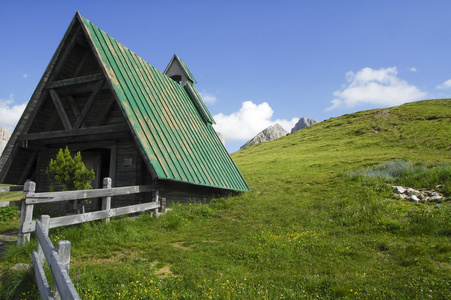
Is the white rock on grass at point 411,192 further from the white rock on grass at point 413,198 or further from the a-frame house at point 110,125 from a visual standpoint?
the a-frame house at point 110,125

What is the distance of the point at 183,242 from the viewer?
916 centimetres

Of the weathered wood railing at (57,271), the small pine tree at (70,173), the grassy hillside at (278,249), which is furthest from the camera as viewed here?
the small pine tree at (70,173)

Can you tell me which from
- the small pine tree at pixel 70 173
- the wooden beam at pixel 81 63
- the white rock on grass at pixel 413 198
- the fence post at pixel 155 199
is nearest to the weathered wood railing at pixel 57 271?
the small pine tree at pixel 70 173

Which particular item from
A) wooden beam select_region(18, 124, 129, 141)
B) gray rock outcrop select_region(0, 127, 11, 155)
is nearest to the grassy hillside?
wooden beam select_region(18, 124, 129, 141)

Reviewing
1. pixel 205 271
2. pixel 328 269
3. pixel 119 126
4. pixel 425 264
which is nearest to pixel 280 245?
pixel 328 269

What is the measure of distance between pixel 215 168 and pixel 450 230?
9.89 meters

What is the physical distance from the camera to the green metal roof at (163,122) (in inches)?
451

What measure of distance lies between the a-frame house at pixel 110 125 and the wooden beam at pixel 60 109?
42 mm

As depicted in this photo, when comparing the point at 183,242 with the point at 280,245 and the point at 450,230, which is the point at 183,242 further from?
the point at 450,230

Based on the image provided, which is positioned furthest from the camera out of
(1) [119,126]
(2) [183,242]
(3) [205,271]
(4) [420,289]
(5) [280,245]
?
(1) [119,126]

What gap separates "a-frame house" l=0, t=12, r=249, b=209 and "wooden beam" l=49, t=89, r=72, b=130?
1.6 inches

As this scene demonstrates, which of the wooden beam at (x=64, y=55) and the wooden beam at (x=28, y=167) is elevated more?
the wooden beam at (x=64, y=55)

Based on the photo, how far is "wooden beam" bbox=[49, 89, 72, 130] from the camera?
12.3 metres

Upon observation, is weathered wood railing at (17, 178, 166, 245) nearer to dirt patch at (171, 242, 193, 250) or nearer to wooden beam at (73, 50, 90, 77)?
dirt patch at (171, 242, 193, 250)
